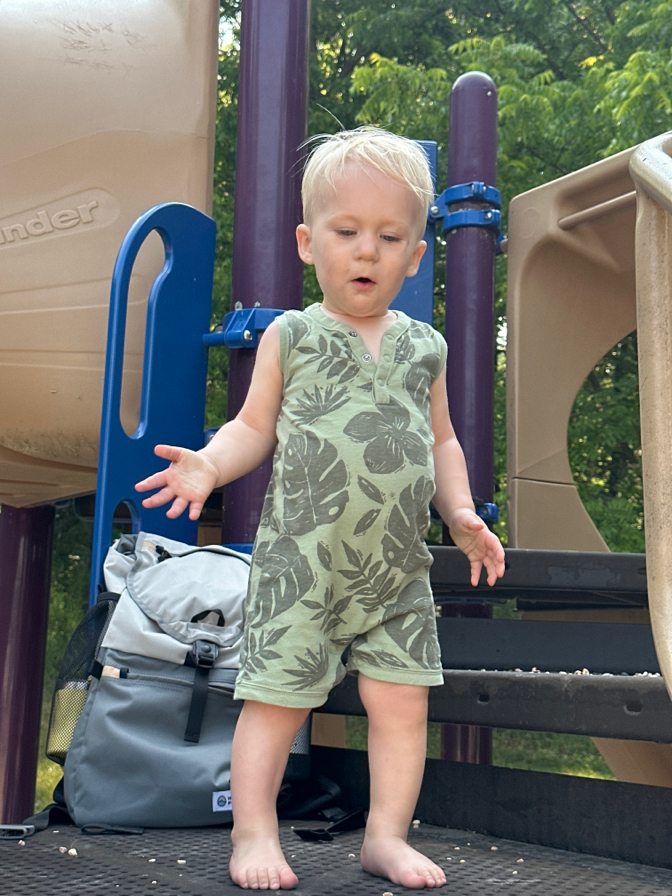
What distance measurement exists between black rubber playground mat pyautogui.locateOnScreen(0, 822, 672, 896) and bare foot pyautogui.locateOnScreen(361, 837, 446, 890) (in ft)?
0.06

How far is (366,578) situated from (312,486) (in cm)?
18

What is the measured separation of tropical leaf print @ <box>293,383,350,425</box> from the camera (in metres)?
1.76

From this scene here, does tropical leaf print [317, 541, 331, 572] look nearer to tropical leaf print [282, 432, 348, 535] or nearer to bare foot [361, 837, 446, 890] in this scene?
tropical leaf print [282, 432, 348, 535]

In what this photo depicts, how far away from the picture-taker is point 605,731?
1737 millimetres

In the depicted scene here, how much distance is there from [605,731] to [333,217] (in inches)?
39.9

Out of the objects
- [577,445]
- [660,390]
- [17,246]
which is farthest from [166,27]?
[577,445]

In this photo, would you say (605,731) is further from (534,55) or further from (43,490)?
(534,55)

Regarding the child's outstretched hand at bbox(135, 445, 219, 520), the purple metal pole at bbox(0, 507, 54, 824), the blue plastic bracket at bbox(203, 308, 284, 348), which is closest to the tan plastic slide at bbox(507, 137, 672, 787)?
the blue plastic bracket at bbox(203, 308, 284, 348)

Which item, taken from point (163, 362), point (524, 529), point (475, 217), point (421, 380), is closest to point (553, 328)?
point (475, 217)

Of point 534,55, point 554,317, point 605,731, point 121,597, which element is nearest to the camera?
point 605,731

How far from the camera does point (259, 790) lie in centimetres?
163

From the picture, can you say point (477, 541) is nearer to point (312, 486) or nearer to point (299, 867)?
point (312, 486)

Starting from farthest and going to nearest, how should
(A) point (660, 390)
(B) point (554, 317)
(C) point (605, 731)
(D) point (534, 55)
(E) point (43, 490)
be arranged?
(D) point (534, 55)
(E) point (43, 490)
(B) point (554, 317)
(C) point (605, 731)
(A) point (660, 390)

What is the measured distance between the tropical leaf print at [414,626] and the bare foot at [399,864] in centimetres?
29
